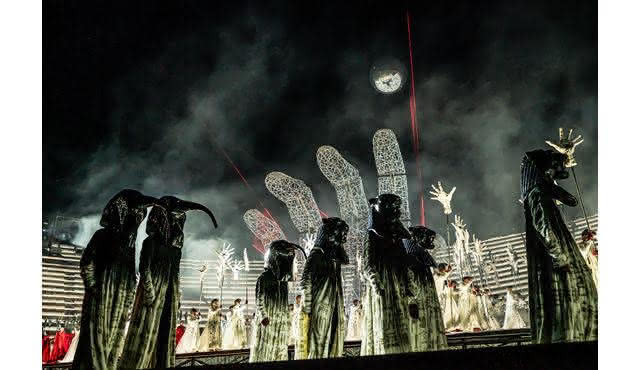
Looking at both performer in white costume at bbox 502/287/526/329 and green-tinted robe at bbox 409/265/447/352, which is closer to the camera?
green-tinted robe at bbox 409/265/447/352

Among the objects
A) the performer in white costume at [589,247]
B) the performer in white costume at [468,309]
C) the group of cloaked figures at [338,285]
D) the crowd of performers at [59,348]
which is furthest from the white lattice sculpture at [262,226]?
the group of cloaked figures at [338,285]

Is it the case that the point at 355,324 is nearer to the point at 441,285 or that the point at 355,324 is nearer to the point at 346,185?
the point at 441,285

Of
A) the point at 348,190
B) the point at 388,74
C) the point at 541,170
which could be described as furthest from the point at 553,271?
the point at 348,190

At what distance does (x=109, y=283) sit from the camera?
20.0 feet

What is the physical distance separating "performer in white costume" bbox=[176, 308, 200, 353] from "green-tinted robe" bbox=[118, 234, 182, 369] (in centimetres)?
820

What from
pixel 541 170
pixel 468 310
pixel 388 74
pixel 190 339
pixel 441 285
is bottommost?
pixel 190 339

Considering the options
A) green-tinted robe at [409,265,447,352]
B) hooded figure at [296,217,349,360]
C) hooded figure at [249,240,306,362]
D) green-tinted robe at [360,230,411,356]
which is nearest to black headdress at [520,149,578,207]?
green-tinted robe at [360,230,411,356]

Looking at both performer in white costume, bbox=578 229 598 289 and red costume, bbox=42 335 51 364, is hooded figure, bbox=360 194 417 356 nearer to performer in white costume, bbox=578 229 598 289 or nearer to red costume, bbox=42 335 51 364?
performer in white costume, bbox=578 229 598 289

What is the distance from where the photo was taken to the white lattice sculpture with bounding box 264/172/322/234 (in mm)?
22688

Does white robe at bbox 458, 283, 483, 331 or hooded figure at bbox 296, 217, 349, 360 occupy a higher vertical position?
hooded figure at bbox 296, 217, 349, 360

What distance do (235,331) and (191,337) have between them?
54.8 inches

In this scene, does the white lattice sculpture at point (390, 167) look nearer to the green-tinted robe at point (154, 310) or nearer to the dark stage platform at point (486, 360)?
the green-tinted robe at point (154, 310)

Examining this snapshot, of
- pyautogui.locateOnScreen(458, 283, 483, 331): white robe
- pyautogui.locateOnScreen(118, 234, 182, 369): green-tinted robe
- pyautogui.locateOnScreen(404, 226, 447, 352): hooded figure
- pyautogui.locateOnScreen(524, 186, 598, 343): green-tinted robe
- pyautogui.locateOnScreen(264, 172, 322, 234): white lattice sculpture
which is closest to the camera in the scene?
pyautogui.locateOnScreen(524, 186, 598, 343): green-tinted robe

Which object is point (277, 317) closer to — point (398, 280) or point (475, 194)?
point (398, 280)
